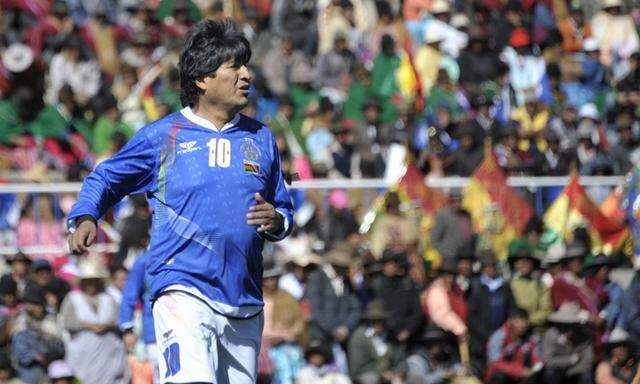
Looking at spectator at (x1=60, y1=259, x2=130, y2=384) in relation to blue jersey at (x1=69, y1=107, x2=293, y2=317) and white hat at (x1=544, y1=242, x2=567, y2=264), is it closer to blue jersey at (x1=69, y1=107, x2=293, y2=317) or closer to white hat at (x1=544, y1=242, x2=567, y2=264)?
white hat at (x1=544, y1=242, x2=567, y2=264)

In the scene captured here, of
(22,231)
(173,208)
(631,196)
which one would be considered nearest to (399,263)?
(631,196)

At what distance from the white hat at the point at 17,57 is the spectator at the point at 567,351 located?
6.80 metres

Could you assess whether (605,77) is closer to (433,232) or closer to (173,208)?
(433,232)

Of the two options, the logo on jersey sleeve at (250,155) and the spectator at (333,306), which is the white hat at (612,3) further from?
the logo on jersey sleeve at (250,155)

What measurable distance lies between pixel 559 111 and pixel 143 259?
26.1 feet

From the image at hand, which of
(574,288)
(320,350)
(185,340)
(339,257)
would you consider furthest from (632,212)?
(185,340)

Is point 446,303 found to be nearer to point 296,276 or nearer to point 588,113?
point 296,276

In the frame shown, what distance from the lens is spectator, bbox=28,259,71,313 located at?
15.5 meters

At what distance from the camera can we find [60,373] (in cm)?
1488

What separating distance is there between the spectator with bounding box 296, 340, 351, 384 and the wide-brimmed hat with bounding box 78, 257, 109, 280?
1.90m

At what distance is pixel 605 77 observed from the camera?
20984 millimetres

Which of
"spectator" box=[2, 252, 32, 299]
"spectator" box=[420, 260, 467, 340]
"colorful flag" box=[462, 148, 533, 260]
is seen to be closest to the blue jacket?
"spectator" box=[2, 252, 32, 299]

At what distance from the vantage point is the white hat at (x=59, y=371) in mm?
14867

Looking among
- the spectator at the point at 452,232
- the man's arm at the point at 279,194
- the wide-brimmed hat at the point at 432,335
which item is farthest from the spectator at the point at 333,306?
the man's arm at the point at 279,194
